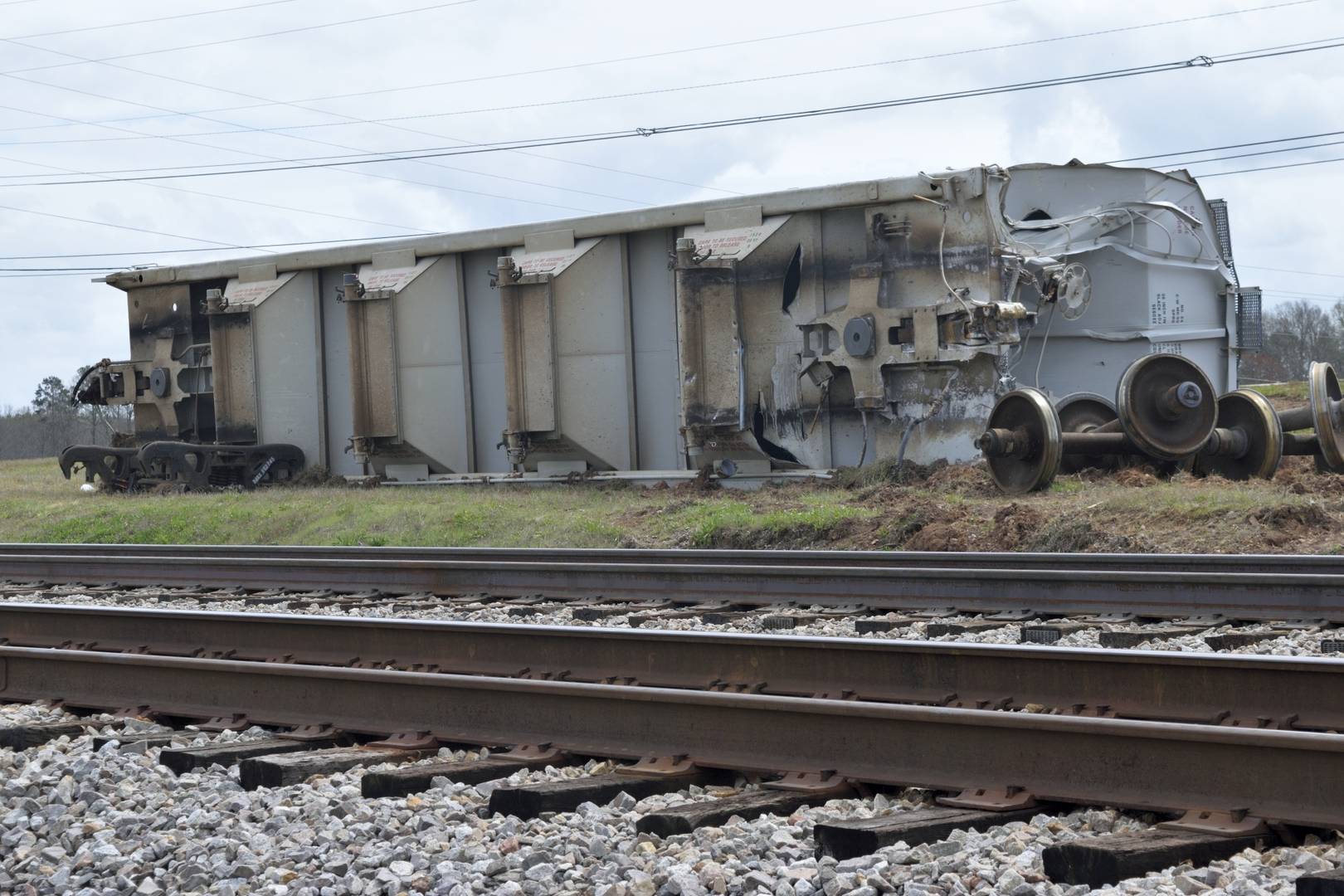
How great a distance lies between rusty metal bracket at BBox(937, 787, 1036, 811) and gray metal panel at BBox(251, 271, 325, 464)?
19867mm

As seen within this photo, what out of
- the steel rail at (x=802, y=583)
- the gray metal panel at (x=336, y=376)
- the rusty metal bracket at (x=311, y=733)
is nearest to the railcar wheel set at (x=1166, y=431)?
the steel rail at (x=802, y=583)

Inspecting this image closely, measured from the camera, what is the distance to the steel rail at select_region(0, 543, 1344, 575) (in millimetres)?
9891

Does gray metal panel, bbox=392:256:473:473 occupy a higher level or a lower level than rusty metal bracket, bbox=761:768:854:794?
higher

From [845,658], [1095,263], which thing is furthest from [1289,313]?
[845,658]

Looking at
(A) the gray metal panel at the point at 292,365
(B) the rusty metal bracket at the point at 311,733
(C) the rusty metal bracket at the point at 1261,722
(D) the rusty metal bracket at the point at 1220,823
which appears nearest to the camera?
(D) the rusty metal bracket at the point at 1220,823

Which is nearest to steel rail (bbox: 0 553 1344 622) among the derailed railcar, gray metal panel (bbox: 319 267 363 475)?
the derailed railcar

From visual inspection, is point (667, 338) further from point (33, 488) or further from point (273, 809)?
point (273, 809)

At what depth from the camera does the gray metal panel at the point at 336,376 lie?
23391 mm

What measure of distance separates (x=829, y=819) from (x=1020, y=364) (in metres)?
13.9

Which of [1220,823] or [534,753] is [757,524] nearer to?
[534,753]

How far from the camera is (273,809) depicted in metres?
5.10

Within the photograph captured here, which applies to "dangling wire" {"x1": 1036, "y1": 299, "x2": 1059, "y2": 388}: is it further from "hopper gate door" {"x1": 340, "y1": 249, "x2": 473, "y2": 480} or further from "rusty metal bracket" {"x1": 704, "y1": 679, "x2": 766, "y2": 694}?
"rusty metal bracket" {"x1": 704, "y1": 679, "x2": 766, "y2": 694}

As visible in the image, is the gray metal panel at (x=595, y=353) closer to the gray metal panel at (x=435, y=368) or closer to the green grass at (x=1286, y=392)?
the gray metal panel at (x=435, y=368)

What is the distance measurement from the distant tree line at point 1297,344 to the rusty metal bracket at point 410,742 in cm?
3936
